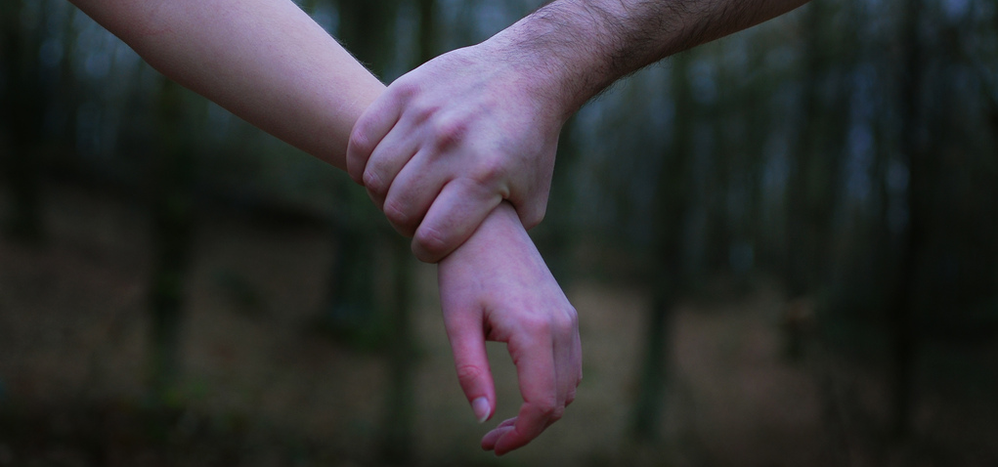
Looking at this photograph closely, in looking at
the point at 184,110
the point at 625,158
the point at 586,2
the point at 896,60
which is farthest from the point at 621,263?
the point at 586,2

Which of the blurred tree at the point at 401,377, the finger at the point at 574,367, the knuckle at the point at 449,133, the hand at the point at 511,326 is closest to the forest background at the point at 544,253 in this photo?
the blurred tree at the point at 401,377

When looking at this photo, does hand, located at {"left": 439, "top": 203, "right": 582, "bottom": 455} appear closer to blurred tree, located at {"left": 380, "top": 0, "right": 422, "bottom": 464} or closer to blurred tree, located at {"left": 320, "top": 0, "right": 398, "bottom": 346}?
blurred tree, located at {"left": 380, "top": 0, "right": 422, "bottom": 464}

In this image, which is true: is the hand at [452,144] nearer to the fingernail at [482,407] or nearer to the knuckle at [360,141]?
the knuckle at [360,141]

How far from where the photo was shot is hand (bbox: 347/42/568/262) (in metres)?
0.95

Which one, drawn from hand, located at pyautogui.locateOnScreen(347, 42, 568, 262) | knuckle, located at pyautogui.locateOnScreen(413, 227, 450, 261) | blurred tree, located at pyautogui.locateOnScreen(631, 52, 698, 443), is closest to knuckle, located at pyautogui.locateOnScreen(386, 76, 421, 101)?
hand, located at pyautogui.locateOnScreen(347, 42, 568, 262)

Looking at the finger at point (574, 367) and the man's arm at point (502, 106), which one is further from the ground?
the man's arm at point (502, 106)

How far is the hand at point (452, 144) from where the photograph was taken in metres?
0.95

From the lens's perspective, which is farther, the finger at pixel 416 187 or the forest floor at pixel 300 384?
the forest floor at pixel 300 384

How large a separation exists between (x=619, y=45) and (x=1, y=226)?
10.3 metres

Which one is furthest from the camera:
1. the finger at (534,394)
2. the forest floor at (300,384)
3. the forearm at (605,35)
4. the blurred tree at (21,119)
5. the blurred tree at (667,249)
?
the blurred tree at (21,119)

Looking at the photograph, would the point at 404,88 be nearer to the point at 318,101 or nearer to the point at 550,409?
the point at 318,101

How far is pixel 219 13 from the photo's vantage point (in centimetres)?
102

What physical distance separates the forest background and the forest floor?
4cm

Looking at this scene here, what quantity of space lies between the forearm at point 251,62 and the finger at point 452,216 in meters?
0.23
